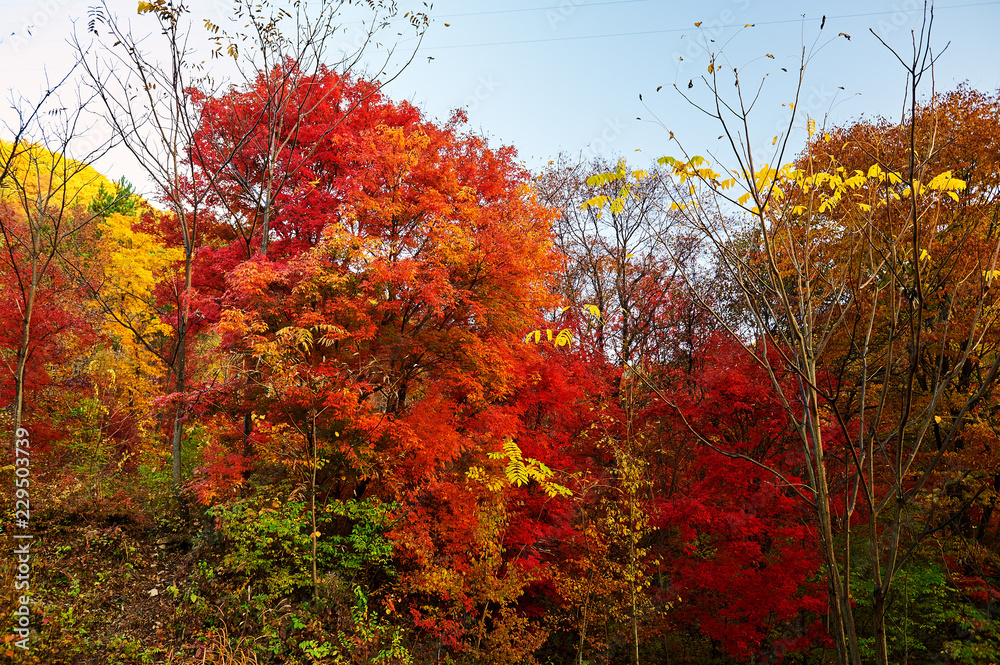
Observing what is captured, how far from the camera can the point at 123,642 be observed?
642 cm

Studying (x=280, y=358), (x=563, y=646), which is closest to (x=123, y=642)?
(x=280, y=358)

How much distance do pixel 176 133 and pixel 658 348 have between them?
15.5 meters

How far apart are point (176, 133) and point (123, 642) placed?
7882 mm

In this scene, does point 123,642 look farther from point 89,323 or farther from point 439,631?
point 89,323

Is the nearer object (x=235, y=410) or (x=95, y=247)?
(x=235, y=410)

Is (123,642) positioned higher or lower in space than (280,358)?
lower

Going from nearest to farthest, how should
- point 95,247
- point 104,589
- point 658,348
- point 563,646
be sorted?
point 104,589 < point 563,646 < point 658,348 < point 95,247

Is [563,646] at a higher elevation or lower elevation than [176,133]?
lower

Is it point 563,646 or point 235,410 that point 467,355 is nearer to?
point 235,410

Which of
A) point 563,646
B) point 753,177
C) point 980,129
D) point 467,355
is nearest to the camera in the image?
point 753,177

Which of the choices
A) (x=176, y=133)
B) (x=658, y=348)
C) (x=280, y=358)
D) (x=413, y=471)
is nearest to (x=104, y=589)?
(x=280, y=358)

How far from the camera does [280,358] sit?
7.80 metres

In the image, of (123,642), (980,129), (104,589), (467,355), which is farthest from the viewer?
(980,129)

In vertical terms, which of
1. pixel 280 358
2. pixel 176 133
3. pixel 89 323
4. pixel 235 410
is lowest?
pixel 235 410
